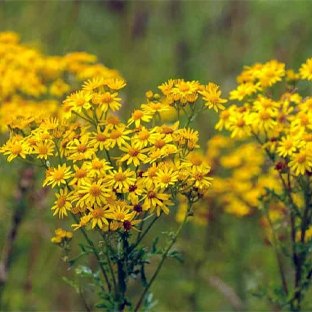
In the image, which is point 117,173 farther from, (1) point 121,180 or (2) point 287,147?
(2) point 287,147

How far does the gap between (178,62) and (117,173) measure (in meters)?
3.91

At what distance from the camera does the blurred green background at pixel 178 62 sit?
482 cm

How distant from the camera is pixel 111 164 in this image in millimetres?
2969

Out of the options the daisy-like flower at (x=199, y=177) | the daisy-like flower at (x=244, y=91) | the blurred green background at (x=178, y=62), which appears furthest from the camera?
the blurred green background at (x=178, y=62)

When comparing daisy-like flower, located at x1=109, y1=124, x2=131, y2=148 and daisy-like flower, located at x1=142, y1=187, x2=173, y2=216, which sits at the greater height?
daisy-like flower, located at x1=109, y1=124, x2=131, y2=148

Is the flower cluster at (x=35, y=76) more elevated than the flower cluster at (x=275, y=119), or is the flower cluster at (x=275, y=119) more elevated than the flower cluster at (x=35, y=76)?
the flower cluster at (x=35, y=76)

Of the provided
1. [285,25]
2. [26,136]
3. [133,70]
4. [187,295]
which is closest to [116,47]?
[133,70]

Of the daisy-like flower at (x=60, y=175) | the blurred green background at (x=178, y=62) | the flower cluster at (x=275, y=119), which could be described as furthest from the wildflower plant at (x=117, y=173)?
the blurred green background at (x=178, y=62)

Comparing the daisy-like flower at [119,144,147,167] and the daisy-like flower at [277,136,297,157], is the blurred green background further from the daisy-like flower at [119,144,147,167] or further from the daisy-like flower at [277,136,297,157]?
the daisy-like flower at [119,144,147,167]

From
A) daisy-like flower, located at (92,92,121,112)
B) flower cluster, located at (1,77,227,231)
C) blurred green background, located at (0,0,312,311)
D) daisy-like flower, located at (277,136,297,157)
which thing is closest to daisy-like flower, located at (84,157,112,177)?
flower cluster, located at (1,77,227,231)

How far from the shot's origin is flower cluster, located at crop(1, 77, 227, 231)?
2.76m

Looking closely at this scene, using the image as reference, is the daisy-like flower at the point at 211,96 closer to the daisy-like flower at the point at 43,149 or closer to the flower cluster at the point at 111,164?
the flower cluster at the point at 111,164

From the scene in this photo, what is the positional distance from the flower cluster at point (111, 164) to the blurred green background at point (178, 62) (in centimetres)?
101

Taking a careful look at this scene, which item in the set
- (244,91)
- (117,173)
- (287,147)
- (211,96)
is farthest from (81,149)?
(244,91)
